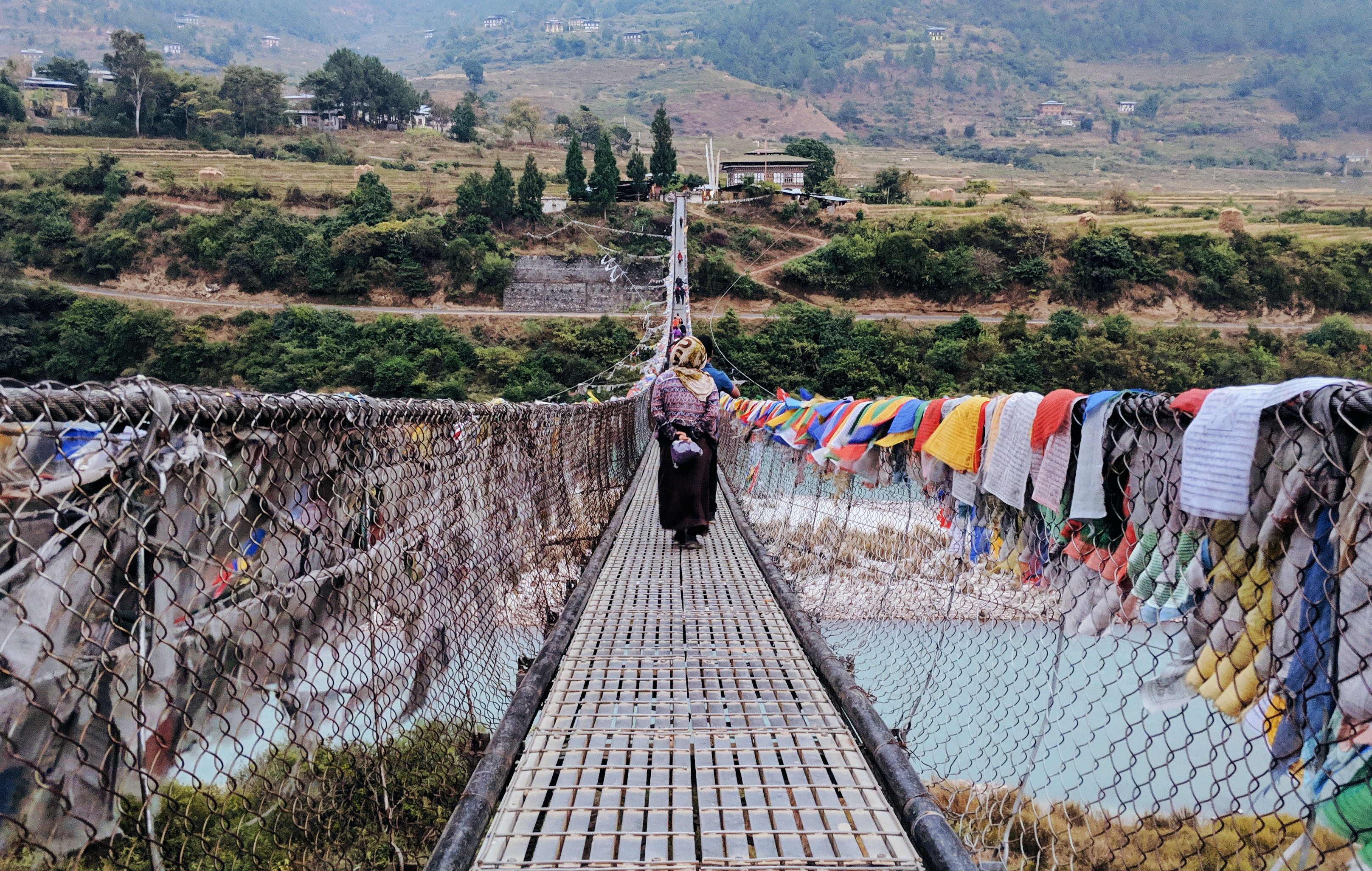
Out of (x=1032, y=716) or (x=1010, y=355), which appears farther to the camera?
(x=1010, y=355)

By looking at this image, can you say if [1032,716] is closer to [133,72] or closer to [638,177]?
[638,177]

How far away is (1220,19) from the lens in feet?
394

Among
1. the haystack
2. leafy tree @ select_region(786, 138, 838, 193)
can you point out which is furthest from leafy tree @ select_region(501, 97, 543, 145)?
the haystack

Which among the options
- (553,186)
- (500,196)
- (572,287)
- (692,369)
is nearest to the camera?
(692,369)

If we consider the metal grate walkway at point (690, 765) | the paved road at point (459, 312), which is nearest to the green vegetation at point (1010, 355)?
the paved road at point (459, 312)

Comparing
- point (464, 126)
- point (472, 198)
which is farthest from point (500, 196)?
point (464, 126)

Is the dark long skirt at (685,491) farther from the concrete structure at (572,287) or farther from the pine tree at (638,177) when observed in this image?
the pine tree at (638,177)

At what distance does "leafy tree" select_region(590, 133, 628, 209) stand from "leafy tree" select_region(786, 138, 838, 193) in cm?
1002

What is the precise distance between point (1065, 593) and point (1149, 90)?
4954 inches

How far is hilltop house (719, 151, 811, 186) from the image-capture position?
38656mm

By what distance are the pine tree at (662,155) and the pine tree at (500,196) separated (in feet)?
24.3

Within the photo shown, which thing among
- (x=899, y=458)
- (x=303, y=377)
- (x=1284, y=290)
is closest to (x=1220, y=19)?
(x=1284, y=290)

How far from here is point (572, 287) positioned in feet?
100

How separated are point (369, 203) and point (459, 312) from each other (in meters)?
8.58
